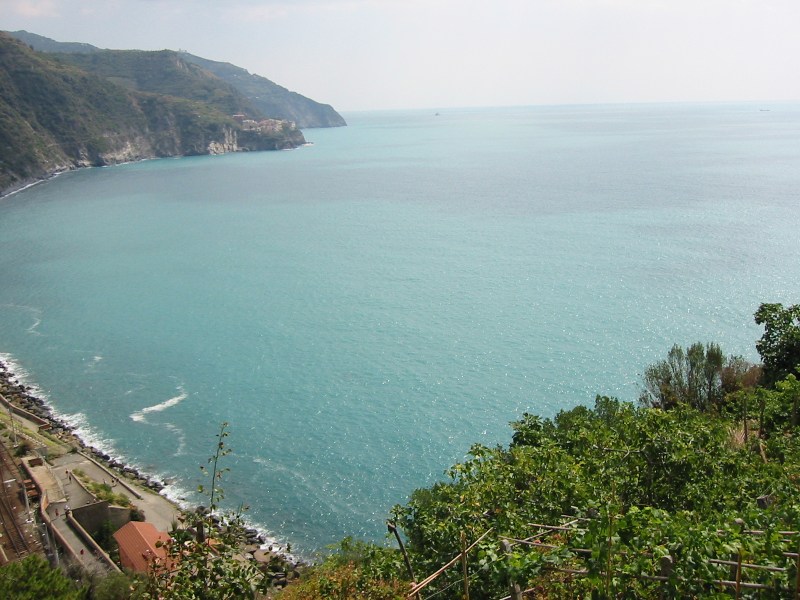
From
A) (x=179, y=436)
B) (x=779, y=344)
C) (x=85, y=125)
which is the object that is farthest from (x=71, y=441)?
(x=85, y=125)

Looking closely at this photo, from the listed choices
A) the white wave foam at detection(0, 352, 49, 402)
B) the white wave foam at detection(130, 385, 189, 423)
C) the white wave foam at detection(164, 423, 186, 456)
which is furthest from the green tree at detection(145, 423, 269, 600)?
the white wave foam at detection(0, 352, 49, 402)

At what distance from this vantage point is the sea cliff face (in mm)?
119562

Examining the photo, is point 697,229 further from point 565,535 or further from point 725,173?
point 565,535

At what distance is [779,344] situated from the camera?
22969 millimetres

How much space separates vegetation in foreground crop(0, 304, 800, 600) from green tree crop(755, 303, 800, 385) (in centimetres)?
487

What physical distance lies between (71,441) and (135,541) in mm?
11984

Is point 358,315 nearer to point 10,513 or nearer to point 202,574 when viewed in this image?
point 10,513

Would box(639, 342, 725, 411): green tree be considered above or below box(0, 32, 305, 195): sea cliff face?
below

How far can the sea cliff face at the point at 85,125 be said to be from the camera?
392ft

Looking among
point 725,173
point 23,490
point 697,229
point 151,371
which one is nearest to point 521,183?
point 725,173

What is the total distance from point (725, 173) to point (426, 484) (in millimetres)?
91358

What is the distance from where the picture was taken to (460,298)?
48.0 metres

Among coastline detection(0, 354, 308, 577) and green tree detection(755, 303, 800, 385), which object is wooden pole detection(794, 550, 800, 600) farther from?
coastline detection(0, 354, 308, 577)

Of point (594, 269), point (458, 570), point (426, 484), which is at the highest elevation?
point (458, 570)
